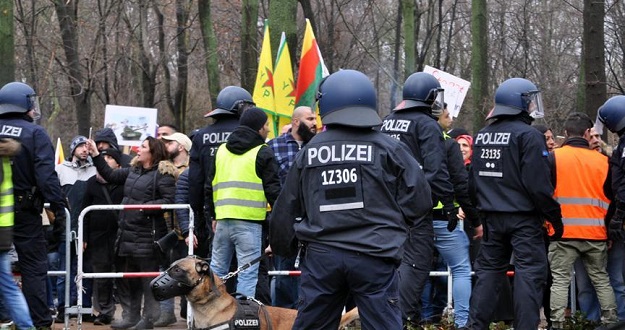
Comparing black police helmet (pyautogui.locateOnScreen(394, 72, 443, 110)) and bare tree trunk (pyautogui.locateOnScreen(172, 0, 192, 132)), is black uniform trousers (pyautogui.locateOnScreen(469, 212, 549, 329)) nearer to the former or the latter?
black police helmet (pyautogui.locateOnScreen(394, 72, 443, 110))

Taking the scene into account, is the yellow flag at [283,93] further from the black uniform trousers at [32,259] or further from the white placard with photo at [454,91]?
the black uniform trousers at [32,259]

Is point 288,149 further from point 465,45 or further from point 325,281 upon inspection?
point 465,45

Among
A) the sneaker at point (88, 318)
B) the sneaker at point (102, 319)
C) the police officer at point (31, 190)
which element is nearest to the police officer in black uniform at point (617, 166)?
the police officer at point (31, 190)

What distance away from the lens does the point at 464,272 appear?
10.4 meters

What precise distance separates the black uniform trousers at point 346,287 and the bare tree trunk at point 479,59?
16.0 m

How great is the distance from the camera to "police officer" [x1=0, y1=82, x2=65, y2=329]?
10.0 meters

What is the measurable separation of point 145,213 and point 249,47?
11363 mm

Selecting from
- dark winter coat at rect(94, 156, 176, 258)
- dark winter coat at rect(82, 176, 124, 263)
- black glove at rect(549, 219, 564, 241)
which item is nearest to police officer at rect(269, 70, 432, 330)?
black glove at rect(549, 219, 564, 241)

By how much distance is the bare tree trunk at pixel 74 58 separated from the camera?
25297 mm

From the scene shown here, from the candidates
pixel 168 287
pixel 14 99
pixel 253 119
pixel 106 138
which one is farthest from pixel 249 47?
pixel 168 287

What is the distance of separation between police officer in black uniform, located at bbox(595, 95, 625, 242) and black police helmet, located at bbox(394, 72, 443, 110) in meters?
1.90

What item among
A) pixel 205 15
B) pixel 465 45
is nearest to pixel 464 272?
pixel 205 15

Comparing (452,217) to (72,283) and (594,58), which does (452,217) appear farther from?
(594,58)

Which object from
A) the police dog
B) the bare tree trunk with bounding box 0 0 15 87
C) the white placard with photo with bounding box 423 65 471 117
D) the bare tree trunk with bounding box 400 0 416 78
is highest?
the bare tree trunk with bounding box 400 0 416 78
